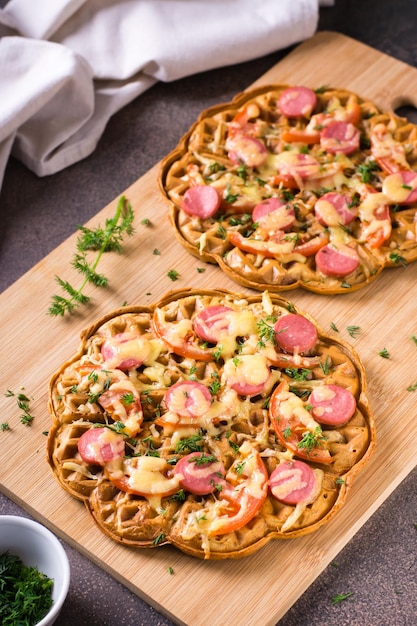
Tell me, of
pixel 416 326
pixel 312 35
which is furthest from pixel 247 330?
pixel 312 35

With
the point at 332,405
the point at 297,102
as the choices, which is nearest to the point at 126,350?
the point at 332,405

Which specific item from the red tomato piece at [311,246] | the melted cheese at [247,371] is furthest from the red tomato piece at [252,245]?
the melted cheese at [247,371]

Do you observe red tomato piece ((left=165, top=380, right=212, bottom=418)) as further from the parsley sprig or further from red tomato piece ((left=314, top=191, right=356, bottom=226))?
red tomato piece ((left=314, top=191, right=356, bottom=226))

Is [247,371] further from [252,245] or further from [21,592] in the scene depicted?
[21,592]

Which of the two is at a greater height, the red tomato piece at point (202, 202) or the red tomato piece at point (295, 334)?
the red tomato piece at point (202, 202)

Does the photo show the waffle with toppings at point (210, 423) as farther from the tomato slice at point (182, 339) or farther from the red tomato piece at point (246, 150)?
the red tomato piece at point (246, 150)
